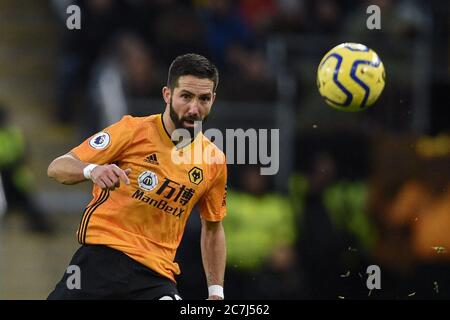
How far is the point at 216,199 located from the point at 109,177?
4.00ft

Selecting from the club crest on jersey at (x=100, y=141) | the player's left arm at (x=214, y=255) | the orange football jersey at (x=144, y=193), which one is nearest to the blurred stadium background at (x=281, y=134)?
the player's left arm at (x=214, y=255)

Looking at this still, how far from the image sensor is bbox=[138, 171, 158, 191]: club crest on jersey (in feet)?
24.0

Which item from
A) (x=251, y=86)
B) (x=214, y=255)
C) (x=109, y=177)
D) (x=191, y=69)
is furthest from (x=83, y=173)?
(x=251, y=86)

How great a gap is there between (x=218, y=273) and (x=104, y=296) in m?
0.88

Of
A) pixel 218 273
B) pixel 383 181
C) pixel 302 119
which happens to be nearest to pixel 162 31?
pixel 302 119

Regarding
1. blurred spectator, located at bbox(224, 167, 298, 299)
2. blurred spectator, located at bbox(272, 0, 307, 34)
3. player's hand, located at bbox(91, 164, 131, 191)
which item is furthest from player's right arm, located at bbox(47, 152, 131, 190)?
blurred spectator, located at bbox(272, 0, 307, 34)

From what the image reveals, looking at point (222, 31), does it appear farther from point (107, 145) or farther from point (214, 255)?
point (107, 145)

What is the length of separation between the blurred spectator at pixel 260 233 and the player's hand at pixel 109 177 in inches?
222

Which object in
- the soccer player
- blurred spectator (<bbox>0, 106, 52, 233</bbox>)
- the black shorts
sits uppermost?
blurred spectator (<bbox>0, 106, 52, 233</bbox>)

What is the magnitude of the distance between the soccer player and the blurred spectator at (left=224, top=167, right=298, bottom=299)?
16.0 ft

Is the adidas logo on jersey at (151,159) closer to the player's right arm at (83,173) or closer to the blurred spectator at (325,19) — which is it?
the player's right arm at (83,173)

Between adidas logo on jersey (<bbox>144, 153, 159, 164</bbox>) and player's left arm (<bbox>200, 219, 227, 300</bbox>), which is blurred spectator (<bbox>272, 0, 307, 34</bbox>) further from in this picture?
adidas logo on jersey (<bbox>144, 153, 159, 164</bbox>)

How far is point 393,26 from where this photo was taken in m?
14.8
